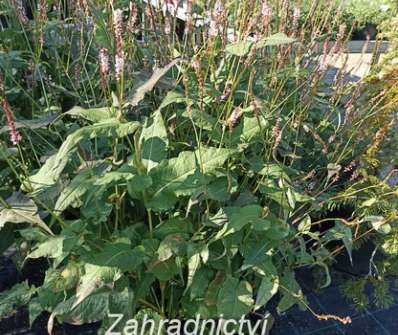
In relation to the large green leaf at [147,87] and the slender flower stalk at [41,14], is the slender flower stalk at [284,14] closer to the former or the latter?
the large green leaf at [147,87]

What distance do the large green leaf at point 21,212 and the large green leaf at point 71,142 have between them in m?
0.06

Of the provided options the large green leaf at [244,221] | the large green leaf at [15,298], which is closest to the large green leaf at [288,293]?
the large green leaf at [244,221]

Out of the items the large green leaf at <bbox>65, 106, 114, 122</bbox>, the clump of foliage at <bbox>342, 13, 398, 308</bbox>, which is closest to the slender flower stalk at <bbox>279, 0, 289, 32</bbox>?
the clump of foliage at <bbox>342, 13, 398, 308</bbox>

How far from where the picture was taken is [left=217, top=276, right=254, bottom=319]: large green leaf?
1304mm

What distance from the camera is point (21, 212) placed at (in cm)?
120

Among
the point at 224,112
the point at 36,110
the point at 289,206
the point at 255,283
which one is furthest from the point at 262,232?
the point at 36,110

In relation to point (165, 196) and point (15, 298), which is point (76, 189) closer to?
point (165, 196)

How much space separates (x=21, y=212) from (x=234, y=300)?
63cm

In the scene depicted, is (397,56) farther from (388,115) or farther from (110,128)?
(110,128)

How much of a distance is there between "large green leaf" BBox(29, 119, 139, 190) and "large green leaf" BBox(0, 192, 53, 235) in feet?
0.21

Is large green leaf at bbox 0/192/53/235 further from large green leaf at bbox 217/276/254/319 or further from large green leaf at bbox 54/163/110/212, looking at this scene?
large green leaf at bbox 217/276/254/319

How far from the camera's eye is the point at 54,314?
49.9 inches

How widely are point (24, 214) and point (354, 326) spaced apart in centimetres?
135

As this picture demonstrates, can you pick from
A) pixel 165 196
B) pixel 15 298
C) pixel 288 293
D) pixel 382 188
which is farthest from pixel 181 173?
pixel 382 188
